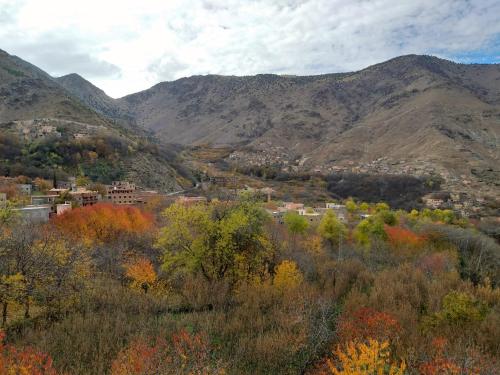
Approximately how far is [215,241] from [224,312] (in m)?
4.57

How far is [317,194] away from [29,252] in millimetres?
77078

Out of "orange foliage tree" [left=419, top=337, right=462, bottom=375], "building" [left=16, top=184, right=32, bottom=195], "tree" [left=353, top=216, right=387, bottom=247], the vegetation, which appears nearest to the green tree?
"tree" [left=353, top=216, right=387, bottom=247]

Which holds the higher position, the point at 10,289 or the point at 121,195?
the point at 121,195

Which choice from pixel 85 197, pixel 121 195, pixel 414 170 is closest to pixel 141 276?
pixel 85 197

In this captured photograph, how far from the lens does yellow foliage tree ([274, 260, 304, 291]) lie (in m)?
18.2

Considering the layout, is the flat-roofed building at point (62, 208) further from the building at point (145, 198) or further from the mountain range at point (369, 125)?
the mountain range at point (369, 125)

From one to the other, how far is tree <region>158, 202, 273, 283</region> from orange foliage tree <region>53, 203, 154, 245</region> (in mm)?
12948

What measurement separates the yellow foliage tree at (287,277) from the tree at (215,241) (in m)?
1.37

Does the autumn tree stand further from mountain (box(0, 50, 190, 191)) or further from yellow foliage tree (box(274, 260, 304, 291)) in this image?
mountain (box(0, 50, 190, 191))

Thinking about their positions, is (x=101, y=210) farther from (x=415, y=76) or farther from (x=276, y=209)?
(x=415, y=76)

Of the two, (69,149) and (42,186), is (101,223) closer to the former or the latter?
(42,186)

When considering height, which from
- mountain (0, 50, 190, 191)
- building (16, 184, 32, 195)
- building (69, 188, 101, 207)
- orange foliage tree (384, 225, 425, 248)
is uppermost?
mountain (0, 50, 190, 191)

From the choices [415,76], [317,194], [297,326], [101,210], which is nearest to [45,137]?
[101,210]

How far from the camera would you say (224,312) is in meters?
14.7
